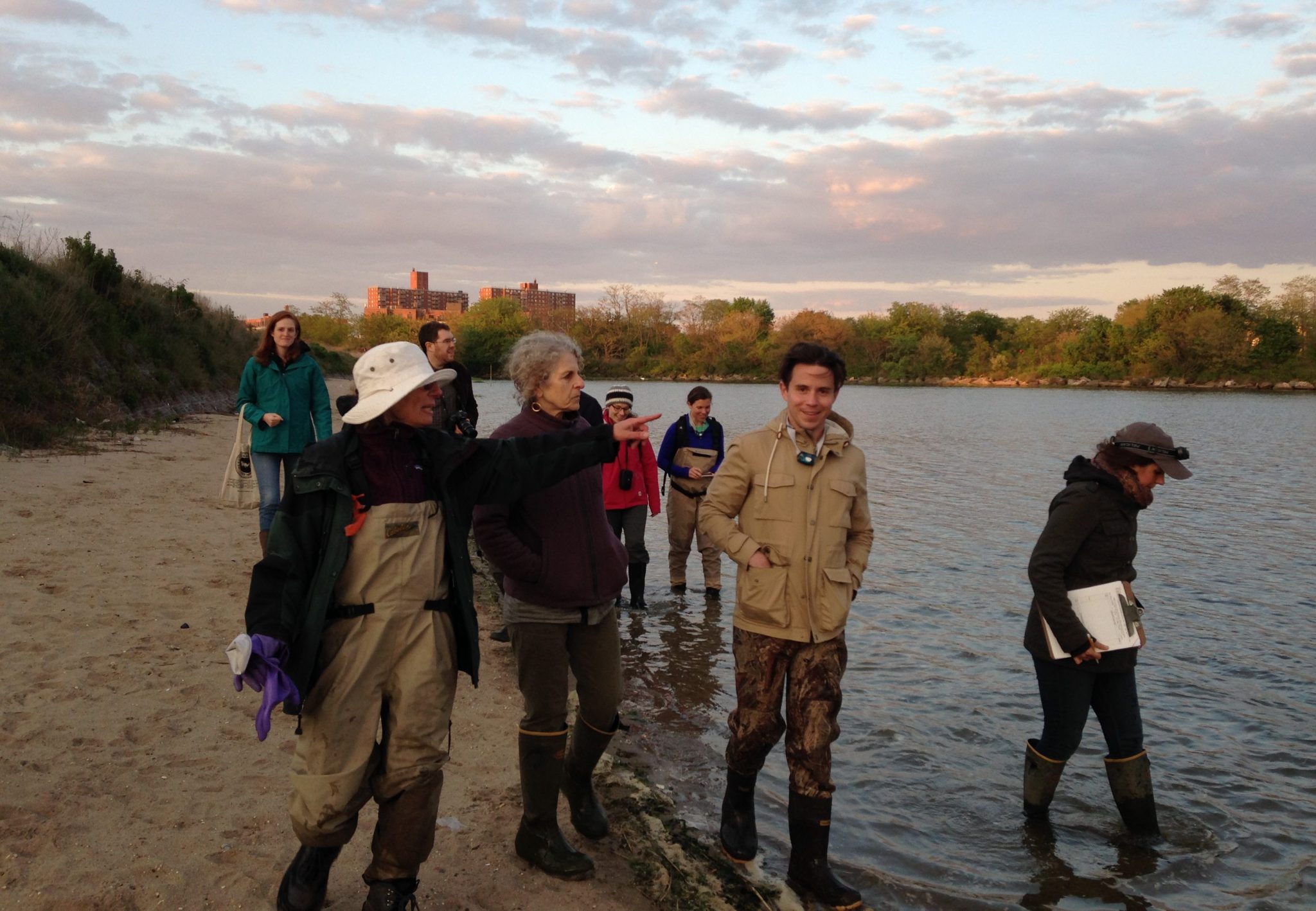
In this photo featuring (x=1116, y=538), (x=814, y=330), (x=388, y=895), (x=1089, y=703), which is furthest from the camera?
(x=814, y=330)

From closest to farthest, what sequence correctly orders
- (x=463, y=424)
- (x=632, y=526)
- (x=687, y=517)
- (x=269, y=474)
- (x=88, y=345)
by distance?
1. (x=463, y=424)
2. (x=269, y=474)
3. (x=632, y=526)
4. (x=687, y=517)
5. (x=88, y=345)

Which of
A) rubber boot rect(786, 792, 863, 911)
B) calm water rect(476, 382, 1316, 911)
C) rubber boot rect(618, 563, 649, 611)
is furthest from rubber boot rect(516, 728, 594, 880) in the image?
rubber boot rect(618, 563, 649, 611)

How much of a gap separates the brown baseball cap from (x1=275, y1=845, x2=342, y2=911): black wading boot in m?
3.86

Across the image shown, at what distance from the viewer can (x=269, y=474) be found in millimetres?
7668

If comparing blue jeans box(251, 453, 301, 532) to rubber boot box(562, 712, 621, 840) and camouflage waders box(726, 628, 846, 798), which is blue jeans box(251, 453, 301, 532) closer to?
rubber boot box(562, 712, 621, 840)

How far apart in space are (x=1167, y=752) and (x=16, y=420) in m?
15.5

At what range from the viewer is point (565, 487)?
12.8ft

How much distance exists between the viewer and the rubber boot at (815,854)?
391 centimetres

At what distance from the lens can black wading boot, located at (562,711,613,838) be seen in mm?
4074

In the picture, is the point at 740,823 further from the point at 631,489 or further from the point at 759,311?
the point at 759,311

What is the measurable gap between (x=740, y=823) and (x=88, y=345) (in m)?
19.6

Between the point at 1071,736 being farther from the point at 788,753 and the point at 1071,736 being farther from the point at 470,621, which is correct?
the point at 470,621

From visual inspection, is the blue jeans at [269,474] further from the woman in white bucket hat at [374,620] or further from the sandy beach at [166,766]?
the woman in white bucket hat at [374,620]

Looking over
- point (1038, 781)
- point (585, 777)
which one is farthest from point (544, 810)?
point (1038, 781)
